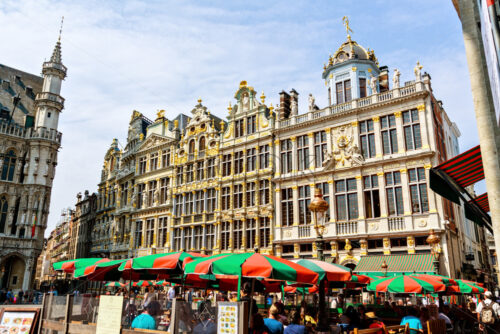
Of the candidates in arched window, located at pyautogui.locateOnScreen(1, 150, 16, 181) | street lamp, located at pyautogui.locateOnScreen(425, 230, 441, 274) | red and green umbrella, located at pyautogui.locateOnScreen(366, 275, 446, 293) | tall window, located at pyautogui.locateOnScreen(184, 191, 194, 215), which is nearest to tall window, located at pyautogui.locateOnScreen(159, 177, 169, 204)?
tall window, located at pyautogui.locateOnScreen(184, 191, 194, 215)

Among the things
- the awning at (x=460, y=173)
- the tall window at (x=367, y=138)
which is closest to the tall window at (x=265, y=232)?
the tall window at (x=367, y=138)

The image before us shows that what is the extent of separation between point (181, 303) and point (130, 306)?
4.38ft

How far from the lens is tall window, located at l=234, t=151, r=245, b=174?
30797 millimetres

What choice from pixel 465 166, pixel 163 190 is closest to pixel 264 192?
pixel 163 190

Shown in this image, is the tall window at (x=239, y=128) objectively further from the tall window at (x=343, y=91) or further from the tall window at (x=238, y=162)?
the tall window at (x=343, y=91)

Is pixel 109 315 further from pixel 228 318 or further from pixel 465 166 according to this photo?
pixel 465 166

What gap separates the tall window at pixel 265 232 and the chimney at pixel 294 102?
8078 millimetres

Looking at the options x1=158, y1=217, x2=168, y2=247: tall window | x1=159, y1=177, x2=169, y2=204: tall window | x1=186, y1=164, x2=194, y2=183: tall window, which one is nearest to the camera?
x1=186, y1=164, x2=194, y2=183: tall window

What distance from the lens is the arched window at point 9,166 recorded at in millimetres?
41312

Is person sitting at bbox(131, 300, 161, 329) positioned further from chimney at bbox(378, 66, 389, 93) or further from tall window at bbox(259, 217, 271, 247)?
chimney at bbox(378, 66, 389, 93)

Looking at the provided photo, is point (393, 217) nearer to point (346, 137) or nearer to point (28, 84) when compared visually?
point (346, 137)

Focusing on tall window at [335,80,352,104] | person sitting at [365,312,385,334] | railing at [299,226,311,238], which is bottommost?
person sitting at [365,312,385,334]

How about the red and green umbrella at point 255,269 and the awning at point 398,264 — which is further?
the awning at point 398,264

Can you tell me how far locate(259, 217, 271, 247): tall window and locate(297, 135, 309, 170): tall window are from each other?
4551mm
